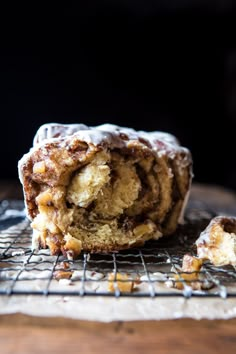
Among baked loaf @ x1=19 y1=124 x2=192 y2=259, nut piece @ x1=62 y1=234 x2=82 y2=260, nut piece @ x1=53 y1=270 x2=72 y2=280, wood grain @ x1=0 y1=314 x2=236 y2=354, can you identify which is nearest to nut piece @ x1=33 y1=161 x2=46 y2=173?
baked loaf @ x1=19 y1=124 x2=192 y2=259

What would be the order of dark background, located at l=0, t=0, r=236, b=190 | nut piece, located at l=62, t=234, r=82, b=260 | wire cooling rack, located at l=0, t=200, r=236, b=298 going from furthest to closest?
1. dark background, located at l=0, t=0, r=236, b=190
2. nut piece, located at l=62, t=234, r=82, b=260
3. wire cooling rack, located at l=0, t=200, r=236, b=298

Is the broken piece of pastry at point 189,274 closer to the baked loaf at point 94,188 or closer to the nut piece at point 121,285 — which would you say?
the nut piece at point 121,285

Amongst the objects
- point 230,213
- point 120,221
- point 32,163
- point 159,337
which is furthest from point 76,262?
point 230,213

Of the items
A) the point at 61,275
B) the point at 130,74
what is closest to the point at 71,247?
the point at 61,275

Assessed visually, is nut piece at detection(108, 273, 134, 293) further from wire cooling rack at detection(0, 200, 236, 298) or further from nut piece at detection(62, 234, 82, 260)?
nut piece at detection(62, 234, 82, 260)

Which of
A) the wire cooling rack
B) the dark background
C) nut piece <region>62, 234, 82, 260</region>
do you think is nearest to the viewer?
the wire cooling rack

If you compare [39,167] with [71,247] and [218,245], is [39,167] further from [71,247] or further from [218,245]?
[218,245]
